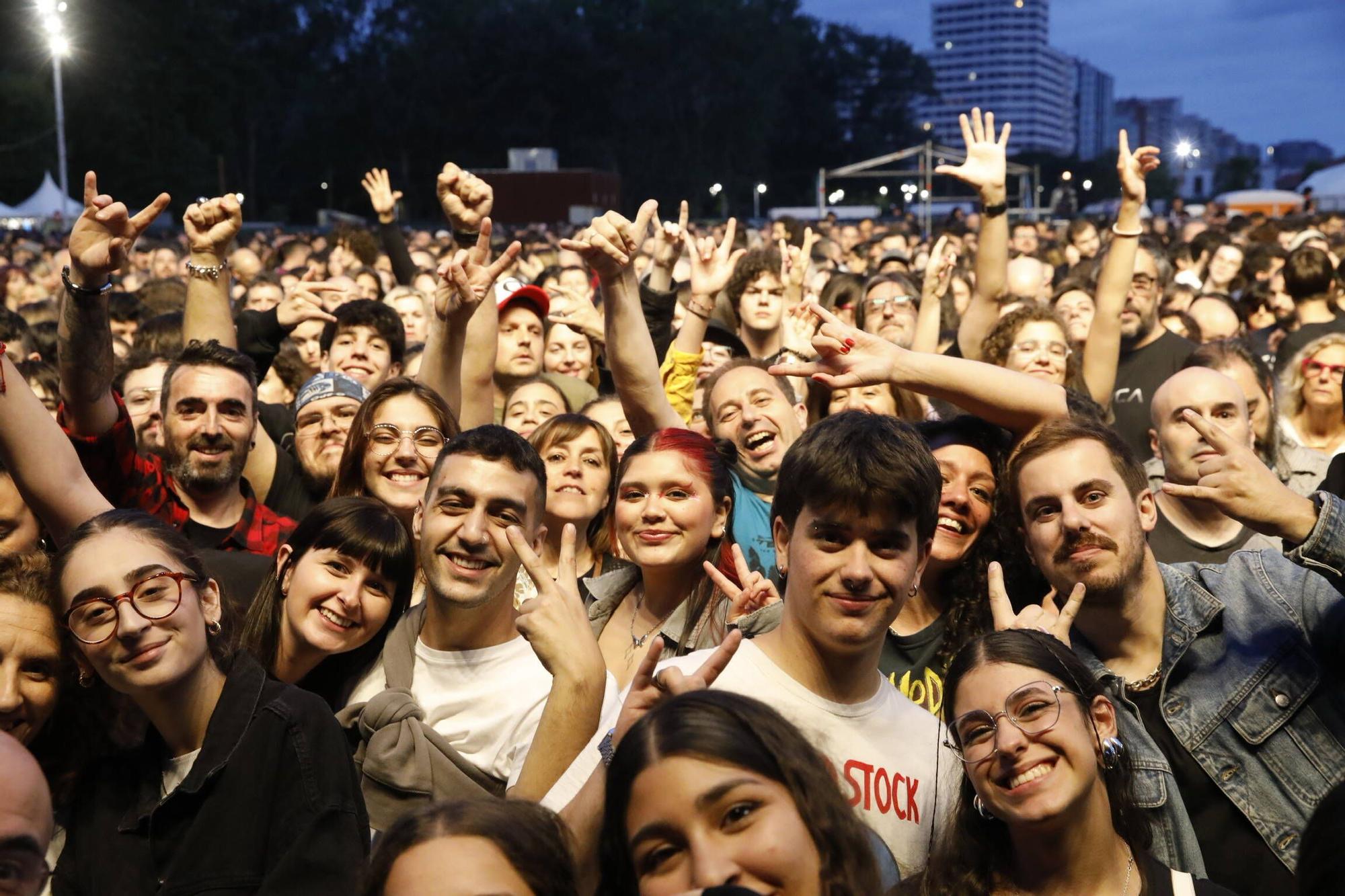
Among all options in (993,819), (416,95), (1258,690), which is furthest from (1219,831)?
(416,95)

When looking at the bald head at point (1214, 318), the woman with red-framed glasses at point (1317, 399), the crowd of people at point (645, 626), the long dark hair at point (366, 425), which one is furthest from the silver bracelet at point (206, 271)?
the bald head at point (1214, 318)

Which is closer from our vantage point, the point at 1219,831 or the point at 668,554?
the point at 1219,831

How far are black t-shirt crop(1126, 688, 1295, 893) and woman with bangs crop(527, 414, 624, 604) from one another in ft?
6.46

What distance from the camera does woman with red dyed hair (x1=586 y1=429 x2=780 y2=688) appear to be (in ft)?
13.2

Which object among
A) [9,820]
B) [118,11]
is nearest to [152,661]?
[9,820]

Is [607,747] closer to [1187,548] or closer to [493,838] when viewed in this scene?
[493,838]

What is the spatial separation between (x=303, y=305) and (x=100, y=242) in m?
1.96

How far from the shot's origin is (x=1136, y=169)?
6.22 metres

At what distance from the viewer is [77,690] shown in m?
3.23

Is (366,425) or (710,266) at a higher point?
(710,266)

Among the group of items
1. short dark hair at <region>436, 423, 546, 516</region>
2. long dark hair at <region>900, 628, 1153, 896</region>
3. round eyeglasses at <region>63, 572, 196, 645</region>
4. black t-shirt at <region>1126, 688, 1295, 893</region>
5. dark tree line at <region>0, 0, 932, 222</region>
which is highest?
dark tree line at <region>0, 0, 932, 222</region>

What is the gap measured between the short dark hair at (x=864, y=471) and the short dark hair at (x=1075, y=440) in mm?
456

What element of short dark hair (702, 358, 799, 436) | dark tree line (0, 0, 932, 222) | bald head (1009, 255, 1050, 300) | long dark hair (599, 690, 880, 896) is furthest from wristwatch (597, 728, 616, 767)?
dark tree line (0, 0, 932, 222)

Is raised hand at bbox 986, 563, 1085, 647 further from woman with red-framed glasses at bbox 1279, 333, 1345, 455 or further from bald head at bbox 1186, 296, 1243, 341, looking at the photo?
bald head at bbox 1186, 296, 1243, 341
